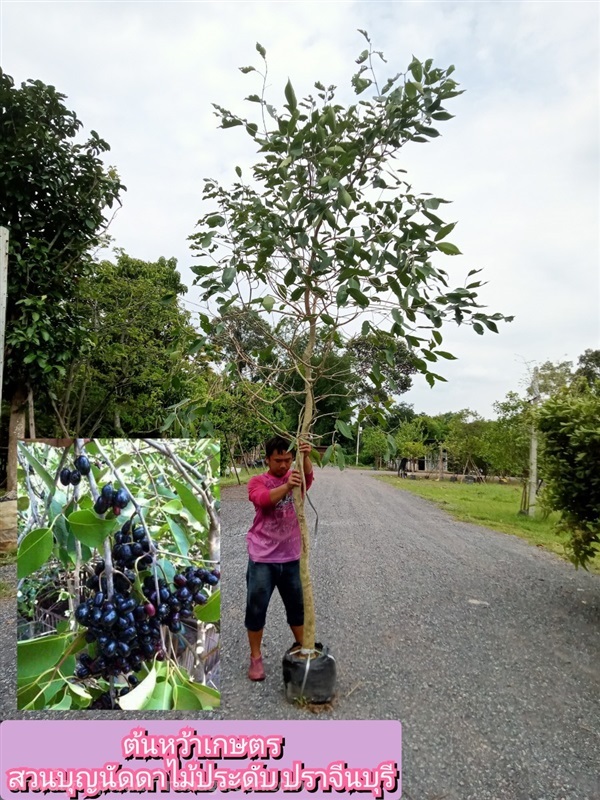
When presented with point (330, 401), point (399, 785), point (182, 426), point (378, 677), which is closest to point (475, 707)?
point (378, 677)

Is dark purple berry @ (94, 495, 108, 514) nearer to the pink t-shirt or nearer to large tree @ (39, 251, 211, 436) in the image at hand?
the pink t-shirt

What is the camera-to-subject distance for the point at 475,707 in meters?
Answer: 3.36

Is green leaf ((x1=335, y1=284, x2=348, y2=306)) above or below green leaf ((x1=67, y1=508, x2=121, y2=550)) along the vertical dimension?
above

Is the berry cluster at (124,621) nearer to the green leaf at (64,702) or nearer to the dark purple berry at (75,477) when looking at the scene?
the green leaf at (64,702)

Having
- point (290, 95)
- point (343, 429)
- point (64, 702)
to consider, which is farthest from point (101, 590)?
point (290, 95)

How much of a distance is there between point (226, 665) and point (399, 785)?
1.76 m

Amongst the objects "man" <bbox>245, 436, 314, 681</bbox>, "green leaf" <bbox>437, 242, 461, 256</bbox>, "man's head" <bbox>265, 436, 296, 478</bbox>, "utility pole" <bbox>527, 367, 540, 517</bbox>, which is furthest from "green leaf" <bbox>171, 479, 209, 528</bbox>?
"utility pole" <bbox>527, 367, 540, 517</bbox>

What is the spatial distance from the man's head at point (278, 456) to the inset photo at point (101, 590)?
947 millimetres

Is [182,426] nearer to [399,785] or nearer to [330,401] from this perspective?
[330,401]

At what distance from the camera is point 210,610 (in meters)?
2.61

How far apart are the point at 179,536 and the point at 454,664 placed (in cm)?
258

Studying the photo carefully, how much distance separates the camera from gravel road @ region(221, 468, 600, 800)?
2760 mm

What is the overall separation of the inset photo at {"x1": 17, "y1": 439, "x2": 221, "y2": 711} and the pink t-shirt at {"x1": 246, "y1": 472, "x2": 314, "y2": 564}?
2.71ft

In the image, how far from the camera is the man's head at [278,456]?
3.38 meters
